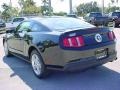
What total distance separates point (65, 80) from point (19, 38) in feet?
7.22

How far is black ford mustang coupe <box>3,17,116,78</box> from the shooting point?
19.5ft

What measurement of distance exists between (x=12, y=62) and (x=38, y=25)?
7.68 feet

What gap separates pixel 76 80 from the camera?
647 cm

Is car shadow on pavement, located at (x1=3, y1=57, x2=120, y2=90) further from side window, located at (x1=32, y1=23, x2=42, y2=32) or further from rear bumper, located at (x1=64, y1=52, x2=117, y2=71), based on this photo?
side window, located at (x1=32, y1=23, x2=42, y2=32)

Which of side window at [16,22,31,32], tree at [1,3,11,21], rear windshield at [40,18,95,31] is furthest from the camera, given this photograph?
tree at [1,3,11,21]

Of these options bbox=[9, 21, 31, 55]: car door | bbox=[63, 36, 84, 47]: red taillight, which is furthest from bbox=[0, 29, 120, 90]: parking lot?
bbox=[63, 36, 84, 47]: red taillight

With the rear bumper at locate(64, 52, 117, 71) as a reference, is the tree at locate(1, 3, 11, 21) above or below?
below

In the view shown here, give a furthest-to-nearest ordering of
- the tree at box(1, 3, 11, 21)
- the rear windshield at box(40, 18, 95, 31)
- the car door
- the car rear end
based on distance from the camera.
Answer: the tree at box(1, 3, 11, 21) < the car door < the rear windshield at box(40, 18, 95, 31) < the car rear end

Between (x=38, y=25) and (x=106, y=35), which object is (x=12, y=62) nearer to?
(x=38, y=25)

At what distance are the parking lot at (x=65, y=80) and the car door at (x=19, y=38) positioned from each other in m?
0.64

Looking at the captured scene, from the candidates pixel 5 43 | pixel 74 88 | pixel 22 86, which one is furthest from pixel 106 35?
pixel 5 43

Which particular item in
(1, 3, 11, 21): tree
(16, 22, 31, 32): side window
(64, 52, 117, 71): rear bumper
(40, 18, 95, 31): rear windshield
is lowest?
(1, 3, 11, 21): tree

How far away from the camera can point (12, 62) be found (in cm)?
900

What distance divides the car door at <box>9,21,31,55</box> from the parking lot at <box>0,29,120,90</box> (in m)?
0.64
